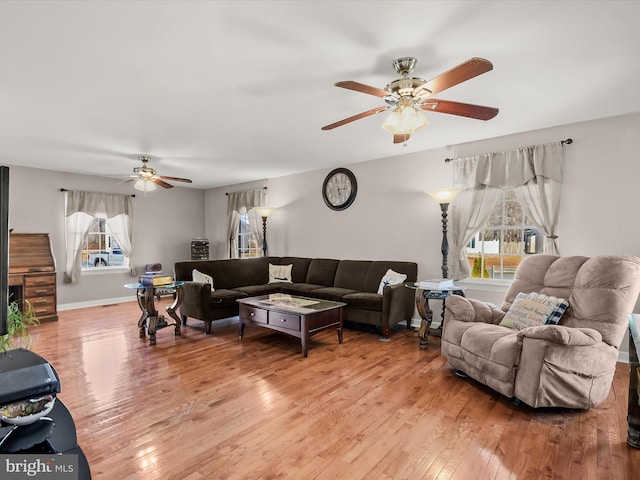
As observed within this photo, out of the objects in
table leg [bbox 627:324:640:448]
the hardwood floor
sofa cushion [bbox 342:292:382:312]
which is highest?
sofa cushion [bbox 342:292:382:312]

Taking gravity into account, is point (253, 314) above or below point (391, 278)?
below

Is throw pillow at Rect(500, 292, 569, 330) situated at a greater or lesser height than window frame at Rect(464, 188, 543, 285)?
lesser

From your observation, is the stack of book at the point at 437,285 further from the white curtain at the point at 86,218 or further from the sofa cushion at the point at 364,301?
the white curtain at the point at 86,218

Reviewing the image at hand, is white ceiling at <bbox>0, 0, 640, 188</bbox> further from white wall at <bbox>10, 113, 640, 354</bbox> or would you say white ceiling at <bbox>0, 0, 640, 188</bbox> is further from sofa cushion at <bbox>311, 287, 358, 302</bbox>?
sofa cushion at <bbox>311, 287, 358, 302</bbox>

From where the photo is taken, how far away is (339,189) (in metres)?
5.77

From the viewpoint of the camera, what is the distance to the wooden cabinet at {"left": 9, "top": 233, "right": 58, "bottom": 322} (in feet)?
17.0

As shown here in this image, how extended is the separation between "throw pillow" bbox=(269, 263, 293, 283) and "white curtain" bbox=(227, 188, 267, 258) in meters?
1.17

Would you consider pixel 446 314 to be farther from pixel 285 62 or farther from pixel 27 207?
pixel 27 207

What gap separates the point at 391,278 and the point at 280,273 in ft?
6.81

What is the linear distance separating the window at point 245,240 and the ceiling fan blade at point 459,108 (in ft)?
18.0

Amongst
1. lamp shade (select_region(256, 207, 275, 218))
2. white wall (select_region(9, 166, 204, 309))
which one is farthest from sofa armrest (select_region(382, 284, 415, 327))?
white wall (select_region(9, 166, 204, 309))

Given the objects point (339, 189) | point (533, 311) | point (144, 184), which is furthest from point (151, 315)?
point (533, 311)

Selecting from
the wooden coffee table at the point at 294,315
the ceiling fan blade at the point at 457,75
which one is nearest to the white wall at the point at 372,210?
the wooden coffee table at the point at 294,315

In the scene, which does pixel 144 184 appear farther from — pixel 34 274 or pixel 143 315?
pixel 34 274
